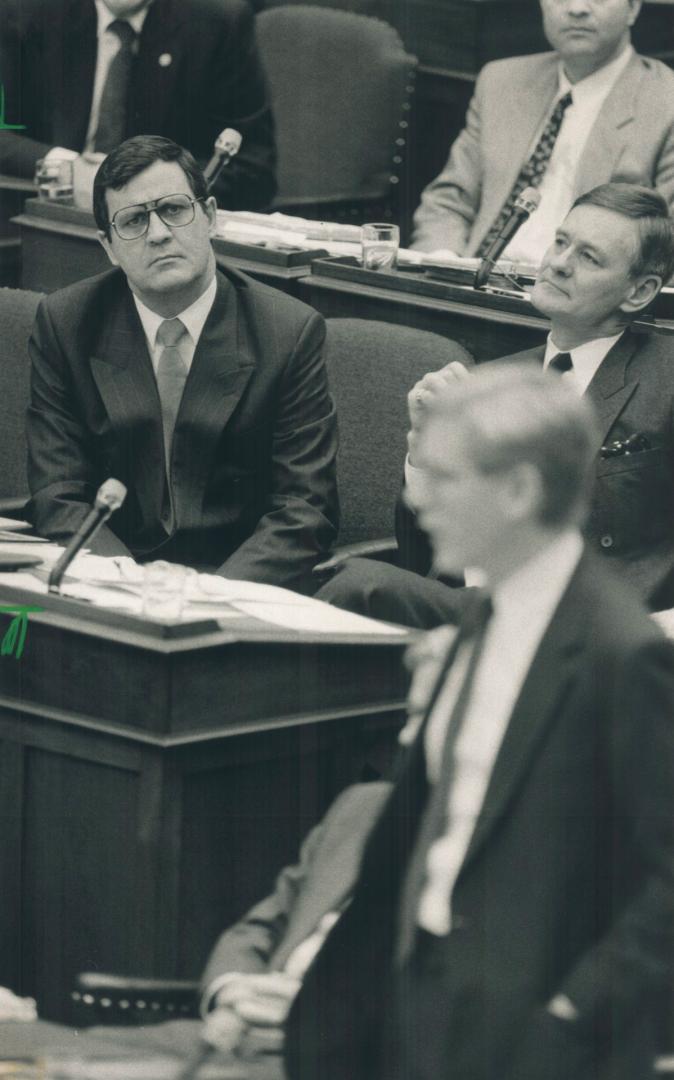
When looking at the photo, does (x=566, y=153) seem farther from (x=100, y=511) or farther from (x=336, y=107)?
(x=100, y=511)

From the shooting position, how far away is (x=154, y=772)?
7.62 feet

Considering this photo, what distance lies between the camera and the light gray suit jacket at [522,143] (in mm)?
4328

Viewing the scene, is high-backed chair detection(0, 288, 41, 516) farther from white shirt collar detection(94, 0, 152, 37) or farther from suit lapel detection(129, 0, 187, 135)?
white shirt collar detection(94, 0, 152, 37)

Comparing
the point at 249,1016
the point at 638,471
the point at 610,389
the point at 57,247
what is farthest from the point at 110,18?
the point at 249,1016

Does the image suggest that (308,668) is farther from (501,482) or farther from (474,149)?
(474,149)

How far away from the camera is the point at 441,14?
5.65 m

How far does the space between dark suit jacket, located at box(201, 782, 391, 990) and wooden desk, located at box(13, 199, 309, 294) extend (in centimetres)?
251

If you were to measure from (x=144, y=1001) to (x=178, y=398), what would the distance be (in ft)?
5.01

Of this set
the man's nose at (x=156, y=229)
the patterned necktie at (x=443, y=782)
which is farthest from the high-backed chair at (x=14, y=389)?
the patterned necktie at (x=443, y=782)

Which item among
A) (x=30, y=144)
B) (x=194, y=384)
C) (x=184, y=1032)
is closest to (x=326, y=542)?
(x=194, y=384)

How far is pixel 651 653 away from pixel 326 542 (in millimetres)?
1787

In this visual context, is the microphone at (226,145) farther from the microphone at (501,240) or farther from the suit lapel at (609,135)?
the suit lapel at (609,135)

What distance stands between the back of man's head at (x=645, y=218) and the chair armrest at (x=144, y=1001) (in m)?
1.61

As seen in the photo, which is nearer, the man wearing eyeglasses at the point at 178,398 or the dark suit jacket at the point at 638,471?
the dark suit jacket at the point at 638,471
